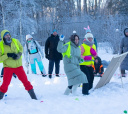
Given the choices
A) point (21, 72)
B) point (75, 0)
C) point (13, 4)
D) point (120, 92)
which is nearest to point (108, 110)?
point (120, 92)

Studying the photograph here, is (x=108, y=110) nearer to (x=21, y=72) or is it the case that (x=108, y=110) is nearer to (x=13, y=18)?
(x=21, y=72)

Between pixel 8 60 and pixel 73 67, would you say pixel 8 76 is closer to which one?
pixel 8 60

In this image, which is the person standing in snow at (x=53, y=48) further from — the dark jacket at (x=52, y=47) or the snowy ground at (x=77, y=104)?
the snowy ground at (x=77, y=104)

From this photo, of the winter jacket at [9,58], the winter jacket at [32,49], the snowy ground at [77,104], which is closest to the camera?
the snowy ground at [77,104]

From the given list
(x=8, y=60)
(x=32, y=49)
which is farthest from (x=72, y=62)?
(x=32, y=49)

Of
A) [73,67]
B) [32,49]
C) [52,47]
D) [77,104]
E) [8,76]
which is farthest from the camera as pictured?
[32,49]

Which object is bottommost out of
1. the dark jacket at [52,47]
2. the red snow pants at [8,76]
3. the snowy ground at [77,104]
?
the snowy ground at [77,104]

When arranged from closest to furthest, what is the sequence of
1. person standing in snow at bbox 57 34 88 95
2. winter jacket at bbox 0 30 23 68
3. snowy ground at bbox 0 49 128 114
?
snowy ground at bbox 0 49 128 114
winter jacket at bbox 0 30 23 68
person standing in snow at bbox 57 34 88 95

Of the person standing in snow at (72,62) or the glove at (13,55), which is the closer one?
the glove at (13,55)

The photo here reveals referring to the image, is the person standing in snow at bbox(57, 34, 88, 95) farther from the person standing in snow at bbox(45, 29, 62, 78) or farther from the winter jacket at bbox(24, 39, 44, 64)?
the winter jacket at bbox(24, 39, 44, 64)

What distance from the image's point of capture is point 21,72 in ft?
13.2

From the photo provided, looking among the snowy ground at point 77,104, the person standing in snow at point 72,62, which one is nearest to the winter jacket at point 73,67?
the person standing in snow at point 72,62

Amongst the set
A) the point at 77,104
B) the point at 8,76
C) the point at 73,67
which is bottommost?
the point at 77,104

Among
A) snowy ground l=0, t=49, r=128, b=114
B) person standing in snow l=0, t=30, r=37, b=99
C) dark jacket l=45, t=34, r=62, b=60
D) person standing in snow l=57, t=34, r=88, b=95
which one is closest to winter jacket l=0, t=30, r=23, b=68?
person standing in snow l=0, t=30, r=37, b=99
